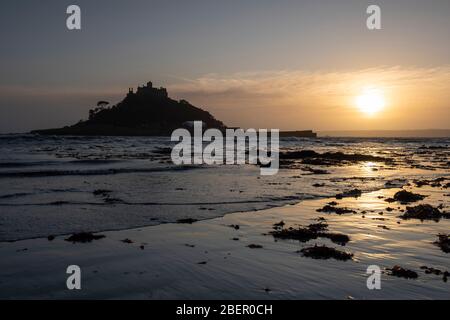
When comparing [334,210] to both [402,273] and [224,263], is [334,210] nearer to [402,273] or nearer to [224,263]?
[402,273]

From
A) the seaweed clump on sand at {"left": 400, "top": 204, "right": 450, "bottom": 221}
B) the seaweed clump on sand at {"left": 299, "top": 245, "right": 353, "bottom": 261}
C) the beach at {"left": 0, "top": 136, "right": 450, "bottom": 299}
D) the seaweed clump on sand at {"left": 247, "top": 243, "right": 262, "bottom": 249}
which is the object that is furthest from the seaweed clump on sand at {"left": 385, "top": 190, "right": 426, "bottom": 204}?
the seaweed clump on sand at {"left": 247, "top": 243, "right": 262, "bottom": 249}

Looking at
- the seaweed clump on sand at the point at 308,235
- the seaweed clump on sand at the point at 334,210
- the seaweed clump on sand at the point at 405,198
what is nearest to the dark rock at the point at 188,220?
the seaweed clump on sand at the point at 308,235

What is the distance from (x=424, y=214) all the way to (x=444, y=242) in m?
3.47

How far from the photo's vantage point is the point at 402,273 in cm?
698

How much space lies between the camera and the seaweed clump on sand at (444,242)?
8588mm

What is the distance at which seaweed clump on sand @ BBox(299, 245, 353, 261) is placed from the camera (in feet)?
26.3

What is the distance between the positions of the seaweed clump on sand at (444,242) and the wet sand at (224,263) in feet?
0.48

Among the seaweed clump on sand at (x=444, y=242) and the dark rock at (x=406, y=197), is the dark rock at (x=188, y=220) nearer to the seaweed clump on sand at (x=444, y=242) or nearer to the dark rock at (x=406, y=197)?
the seaweed clump on sand at (x=444, y=242)

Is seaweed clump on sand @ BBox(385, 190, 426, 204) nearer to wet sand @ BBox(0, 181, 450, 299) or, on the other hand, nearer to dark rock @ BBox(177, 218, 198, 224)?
wet sand @ BBox(0, 181, 450, 299)

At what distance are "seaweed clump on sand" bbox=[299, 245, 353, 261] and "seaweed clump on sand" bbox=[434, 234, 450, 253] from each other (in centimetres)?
225

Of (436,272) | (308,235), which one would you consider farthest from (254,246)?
(436,272)

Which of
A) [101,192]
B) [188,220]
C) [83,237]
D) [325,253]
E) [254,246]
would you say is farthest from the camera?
[101,192]

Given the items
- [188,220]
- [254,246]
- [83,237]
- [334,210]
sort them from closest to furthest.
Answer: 1. [254,246]
2. [83,237]
3. [188,220]
4. [334,210]
